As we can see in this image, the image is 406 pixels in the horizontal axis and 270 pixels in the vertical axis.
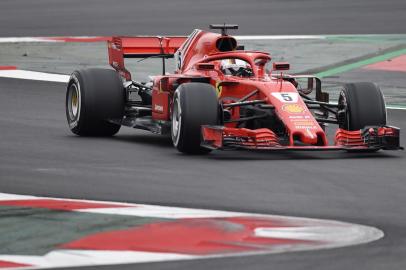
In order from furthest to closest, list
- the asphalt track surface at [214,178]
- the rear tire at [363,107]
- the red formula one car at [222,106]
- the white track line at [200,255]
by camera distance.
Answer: the rear tire at [363,107]
the red formula one car at [222,106]
the asphalt track surface at [214,178]
the white track line at [200,255]

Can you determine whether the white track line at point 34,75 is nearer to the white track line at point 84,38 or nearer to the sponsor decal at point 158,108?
the white track line at point 84,38

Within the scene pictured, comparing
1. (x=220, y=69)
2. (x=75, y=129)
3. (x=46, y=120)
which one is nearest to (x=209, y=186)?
(x=220, y=69)

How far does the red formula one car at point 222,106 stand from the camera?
14.0 meters

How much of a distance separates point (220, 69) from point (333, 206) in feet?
16.0

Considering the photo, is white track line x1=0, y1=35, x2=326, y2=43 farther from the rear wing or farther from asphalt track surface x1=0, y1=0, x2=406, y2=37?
the rear wing

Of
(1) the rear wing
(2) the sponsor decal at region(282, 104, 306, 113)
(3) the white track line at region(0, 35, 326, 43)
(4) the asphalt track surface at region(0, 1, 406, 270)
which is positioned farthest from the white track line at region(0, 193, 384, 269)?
(3) the white track line at region(0, 35, 326, 43)

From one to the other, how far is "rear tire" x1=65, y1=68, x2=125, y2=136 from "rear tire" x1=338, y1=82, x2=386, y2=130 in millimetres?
2798

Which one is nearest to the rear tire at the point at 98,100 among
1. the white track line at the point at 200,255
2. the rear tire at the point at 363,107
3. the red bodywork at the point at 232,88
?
the red bodywork at the point at 232,88

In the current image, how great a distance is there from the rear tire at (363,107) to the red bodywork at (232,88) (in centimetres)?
49

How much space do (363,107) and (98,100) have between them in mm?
3198

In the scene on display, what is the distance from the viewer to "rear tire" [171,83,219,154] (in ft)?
45.9

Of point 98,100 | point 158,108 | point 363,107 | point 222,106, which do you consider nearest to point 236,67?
point 158,108

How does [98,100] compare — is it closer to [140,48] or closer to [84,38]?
[140,48]

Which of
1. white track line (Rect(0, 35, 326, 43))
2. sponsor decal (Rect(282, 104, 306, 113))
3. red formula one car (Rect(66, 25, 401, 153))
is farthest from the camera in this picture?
white track line (Rect(0, 35, 326, 43))
